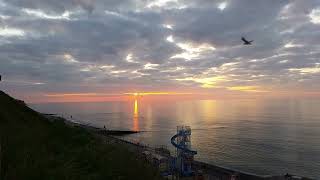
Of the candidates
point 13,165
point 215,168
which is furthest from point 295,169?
point 13,165

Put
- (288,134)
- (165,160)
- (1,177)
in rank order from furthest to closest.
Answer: (288,134) → (165,160) → (1,177)

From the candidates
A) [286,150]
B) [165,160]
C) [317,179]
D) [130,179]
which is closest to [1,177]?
[130,179]

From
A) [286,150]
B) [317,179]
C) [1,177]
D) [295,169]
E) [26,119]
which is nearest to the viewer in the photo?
[1,177]

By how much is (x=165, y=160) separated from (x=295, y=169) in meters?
32.2

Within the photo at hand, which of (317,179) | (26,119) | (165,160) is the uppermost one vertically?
(26,119)

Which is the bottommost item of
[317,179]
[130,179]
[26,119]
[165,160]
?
[317,179]

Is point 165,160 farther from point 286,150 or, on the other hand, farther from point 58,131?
point 286,150

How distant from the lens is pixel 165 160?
61594mm

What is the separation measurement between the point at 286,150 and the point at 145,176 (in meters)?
92.3

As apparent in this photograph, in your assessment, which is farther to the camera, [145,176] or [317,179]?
[317,179]

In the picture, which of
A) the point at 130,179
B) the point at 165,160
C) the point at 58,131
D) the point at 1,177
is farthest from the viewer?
the point at 165,160

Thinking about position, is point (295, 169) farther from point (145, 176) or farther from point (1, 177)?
point (1, 177)

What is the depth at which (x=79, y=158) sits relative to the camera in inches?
737

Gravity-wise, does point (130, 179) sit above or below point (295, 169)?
above
